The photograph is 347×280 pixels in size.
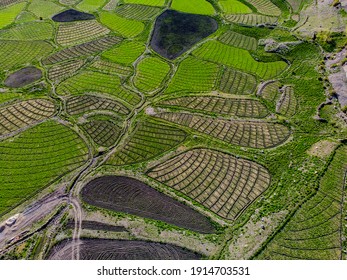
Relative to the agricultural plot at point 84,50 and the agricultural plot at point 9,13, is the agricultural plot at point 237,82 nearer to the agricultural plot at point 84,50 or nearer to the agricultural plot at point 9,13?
the agricultural plot at point 84,50

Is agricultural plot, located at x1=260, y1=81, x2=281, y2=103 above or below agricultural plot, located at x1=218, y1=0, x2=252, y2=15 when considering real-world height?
below

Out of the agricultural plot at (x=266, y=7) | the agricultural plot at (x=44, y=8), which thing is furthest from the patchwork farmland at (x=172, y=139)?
the agricultural plot at (x=44, y=8)

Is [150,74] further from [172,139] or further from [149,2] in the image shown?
[149,2]

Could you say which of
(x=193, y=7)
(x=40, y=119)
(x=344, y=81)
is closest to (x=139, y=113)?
(x=40, y=119)

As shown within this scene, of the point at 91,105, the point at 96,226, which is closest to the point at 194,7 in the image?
the point at 91,105

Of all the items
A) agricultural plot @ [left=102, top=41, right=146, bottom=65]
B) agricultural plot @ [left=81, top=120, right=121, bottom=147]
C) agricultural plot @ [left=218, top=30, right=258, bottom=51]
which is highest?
agricultural plot @ [left=218, top=30, right=258, bottom=51]

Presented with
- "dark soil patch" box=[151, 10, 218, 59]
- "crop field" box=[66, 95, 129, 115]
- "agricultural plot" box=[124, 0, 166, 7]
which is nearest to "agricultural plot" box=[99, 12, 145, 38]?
"dark soil patch" box=[151, 10, 218, 59]

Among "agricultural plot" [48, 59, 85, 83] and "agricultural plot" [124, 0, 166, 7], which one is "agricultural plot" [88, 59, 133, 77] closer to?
"agricultural plot" [48, 59, 85, 83]
